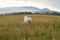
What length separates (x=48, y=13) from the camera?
25.0ft

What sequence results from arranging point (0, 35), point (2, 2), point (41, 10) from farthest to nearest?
point (41, 10) < point (2, 2) < point (0, 35)

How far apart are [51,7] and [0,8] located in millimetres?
2118

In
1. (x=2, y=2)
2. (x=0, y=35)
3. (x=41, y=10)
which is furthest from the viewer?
(x=41, y=10)

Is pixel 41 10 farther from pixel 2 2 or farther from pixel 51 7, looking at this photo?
pixel 2 2

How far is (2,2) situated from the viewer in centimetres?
674

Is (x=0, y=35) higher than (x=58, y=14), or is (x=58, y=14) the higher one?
(x=0, y=35)

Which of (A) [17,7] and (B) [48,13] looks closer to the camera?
(A) [17,7]

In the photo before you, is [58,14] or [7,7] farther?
[58,14]

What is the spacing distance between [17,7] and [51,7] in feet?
4.69

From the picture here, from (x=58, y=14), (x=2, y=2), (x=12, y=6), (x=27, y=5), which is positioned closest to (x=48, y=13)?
(x=58, y=14)

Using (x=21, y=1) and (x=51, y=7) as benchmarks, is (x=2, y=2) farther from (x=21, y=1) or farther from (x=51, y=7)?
(x=51, y=7)

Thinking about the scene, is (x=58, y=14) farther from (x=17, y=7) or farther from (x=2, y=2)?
(x=2, y=2)

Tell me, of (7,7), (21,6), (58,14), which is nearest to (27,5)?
(21,6)

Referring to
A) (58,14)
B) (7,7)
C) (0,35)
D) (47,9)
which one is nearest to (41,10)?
(47,9)
